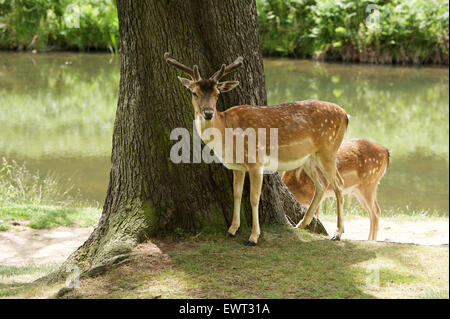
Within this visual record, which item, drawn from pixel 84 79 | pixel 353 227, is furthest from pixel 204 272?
pixel 84 79

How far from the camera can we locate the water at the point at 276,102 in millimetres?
13500

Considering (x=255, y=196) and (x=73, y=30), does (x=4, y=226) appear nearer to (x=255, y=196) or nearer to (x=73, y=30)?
(x=255, y=196)

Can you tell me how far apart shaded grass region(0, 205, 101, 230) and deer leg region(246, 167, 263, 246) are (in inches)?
162

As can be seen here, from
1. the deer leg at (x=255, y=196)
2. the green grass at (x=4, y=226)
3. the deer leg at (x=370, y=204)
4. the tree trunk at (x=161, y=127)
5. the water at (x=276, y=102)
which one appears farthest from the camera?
the water at (x=276, y=102)

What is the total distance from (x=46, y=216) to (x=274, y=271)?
502 cm

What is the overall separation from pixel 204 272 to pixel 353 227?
199 inches

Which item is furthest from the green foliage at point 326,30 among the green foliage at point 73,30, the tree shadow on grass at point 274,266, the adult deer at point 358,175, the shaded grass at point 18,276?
the tree shadow on grass at point 274,266

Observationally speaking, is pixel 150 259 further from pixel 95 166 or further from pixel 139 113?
pixel 95 166

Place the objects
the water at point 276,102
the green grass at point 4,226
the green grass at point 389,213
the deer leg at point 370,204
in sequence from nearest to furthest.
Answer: the green grass at point 4,226 → the deer leg at point 370,204 → the green grass at point 389,213 → the water at point 276,102

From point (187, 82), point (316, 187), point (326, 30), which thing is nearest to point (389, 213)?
point (316, 187)

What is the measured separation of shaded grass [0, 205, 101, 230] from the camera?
8625 mm

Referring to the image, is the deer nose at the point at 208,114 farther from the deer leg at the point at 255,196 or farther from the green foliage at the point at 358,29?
the green foliage at the point at 358,29

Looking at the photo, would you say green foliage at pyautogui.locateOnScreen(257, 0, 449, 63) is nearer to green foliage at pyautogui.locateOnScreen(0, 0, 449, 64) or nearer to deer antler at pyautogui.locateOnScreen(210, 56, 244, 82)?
green foliage at pyautogui.locateOnScreen(0, 0, 449, 64)

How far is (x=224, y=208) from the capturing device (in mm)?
5562
